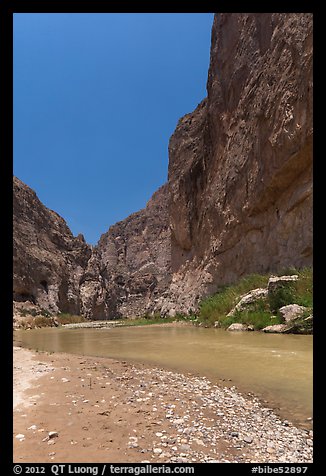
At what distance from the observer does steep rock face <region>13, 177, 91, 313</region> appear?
37875 mm

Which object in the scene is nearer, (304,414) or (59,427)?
(59,427)

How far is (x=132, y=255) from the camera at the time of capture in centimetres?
8569

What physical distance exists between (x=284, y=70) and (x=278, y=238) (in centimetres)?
950

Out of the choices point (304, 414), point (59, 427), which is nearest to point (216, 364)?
point (304, 414)

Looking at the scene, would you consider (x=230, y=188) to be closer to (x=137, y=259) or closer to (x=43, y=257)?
(x=43, y=257)

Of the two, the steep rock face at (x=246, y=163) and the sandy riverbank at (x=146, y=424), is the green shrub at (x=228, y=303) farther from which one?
the sandy riverbank at (x=146, y=424)

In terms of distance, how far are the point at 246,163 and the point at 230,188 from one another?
2.71m

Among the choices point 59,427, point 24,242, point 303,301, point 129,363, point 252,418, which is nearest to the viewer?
point 59,427

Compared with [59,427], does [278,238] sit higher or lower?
higher

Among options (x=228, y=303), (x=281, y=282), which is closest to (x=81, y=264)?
(x=228, y=303)

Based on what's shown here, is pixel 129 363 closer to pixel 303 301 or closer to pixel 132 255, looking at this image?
pixel 303 301

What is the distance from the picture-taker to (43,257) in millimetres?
41906
